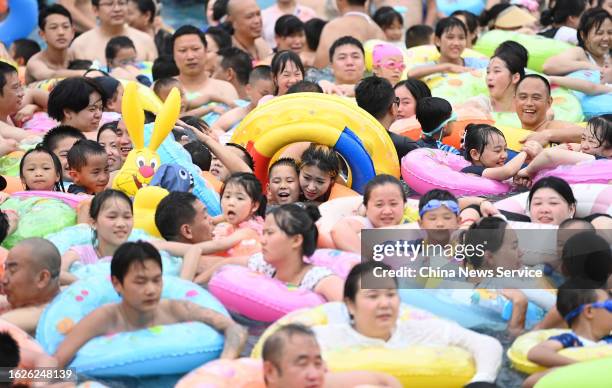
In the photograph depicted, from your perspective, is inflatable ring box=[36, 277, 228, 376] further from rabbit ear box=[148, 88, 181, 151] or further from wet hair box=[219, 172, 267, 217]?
rabbit ear box=[148, 88, 181, 151]

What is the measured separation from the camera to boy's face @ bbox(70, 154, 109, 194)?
406 inches

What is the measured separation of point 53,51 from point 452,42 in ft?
12.1

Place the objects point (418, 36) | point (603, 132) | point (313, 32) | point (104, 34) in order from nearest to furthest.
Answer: point (603, 132), point (104, 34), point (313, 32), point (418, 36)

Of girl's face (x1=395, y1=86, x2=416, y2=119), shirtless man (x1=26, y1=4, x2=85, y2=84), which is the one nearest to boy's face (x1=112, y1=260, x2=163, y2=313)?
girl's face (x1=395, y1=86, x2=416, y2=119)

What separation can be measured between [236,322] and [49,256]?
112cm

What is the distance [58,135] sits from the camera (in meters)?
11.0

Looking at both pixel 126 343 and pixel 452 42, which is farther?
pixel 452 42

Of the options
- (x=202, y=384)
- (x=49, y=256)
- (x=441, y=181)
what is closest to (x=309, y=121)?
(x=441, y=181)

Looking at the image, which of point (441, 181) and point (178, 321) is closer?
point (178, 321)

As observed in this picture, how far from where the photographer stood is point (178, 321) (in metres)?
8.25

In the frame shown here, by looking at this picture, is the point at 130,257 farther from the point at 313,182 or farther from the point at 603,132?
the point at 603,132

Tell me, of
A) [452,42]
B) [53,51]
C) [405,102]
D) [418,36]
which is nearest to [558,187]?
[405,102]

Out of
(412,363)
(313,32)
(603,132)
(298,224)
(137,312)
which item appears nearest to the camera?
(412,363)

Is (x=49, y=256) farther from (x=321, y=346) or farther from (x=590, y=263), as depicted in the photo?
(x=590, y=263)
